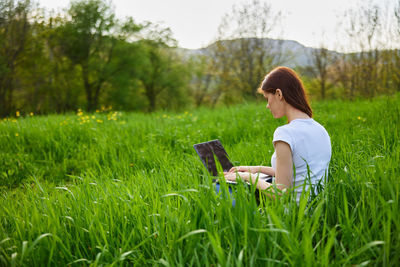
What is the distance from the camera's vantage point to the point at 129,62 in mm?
24750

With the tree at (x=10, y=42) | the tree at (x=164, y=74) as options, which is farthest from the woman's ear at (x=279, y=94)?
the tree at (x=164, y=74)

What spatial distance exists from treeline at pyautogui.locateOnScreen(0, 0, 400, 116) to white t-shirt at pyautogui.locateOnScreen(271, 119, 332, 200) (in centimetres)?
777

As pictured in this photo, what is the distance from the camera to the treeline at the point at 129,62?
439 inches

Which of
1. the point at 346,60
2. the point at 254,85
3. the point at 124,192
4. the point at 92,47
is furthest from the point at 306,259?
the point at 92,47

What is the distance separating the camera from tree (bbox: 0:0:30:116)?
12.6 metres

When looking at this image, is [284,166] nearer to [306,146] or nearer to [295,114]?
[306,146]

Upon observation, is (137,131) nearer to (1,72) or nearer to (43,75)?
(1,72)

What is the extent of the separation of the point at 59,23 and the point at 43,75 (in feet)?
12.1

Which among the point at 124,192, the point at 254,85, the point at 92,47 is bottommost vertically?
the point at 124,192

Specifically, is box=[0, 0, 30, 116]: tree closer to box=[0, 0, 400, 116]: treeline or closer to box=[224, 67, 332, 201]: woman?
box=[0, 0, 400, 116]: treeline

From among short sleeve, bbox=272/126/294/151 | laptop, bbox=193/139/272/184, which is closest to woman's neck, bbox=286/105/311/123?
short sleeve, bbox=272/126/294/151

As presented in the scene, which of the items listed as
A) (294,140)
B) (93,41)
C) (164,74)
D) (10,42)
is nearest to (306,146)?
(294,140)

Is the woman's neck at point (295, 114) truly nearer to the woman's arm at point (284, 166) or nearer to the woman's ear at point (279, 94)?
the woman's ear at point (279, 94)

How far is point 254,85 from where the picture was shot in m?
18.0
